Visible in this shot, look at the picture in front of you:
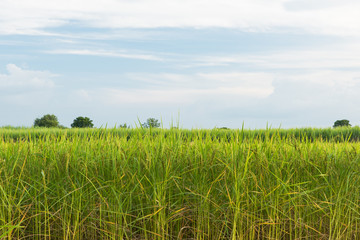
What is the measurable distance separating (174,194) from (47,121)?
16.7 m

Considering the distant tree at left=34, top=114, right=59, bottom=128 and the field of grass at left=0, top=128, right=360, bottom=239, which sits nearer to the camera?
the field of grass at left=0, top=128, right=360, bottom=239

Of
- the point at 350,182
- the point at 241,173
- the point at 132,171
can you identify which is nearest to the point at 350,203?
the point at 350,182

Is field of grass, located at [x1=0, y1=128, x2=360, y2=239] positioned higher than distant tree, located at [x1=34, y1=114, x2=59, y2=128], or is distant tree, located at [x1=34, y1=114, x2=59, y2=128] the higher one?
distant tree, located at [x1=34, y1=114, x2=59, y2=128]

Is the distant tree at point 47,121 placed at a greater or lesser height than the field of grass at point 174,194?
greater

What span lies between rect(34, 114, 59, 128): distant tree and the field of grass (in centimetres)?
1559

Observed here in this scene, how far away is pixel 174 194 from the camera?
3041mm

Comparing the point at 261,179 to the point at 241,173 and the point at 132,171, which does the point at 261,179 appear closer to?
the point at 241,173

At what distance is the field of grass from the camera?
9.36ft

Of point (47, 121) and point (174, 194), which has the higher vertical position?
point (47, 121)

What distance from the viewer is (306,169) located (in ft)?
11.0

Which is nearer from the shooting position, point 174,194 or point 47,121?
point 174,194

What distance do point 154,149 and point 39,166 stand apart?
1115 millimetres

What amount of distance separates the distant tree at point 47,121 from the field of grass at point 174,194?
51.2 feet

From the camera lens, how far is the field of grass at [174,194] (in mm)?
2854
